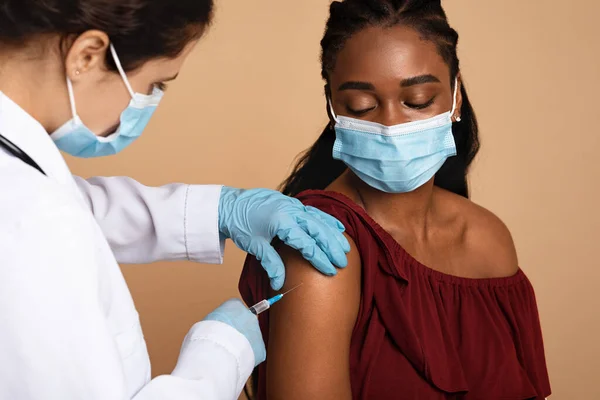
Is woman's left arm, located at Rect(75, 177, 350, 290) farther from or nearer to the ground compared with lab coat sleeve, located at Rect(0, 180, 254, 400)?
nearer to the ground

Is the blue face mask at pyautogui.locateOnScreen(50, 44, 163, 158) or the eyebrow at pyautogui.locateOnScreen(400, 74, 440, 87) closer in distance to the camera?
the blue face mask at pyautogui.locateOnScreen(50, 44, 163, 158)

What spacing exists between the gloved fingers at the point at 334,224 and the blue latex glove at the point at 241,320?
251 mm

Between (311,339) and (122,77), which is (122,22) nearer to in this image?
(122,77)

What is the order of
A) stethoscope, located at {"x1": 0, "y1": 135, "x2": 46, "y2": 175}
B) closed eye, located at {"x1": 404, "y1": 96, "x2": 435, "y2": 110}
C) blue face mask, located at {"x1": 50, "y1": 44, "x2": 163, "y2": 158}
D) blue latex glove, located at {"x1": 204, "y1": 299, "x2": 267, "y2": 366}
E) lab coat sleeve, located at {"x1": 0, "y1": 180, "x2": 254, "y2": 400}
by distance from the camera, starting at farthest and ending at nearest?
1. closed eye, located at {"x1": 404, "y1": 96, "x2": 435, "y2": 110}
2. blue latex glove, located at {"x1": 204, "y1": 299, "x2": 267, "y2": 366}
3. blue face mask, located at {"x1": 50, "y1": 44, "x2": 163, "y2": 158}
4. stethoscope, located at {"x1": 0, "y1": 135, "x2": 46, "y2": 175}
5. lab coat sleeve, located at {"x1": 0, "y1": 180, "x2": 254, "y2": 400}

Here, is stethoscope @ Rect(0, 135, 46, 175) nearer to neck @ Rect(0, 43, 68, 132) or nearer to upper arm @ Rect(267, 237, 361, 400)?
neck @ Rect(0, 43, 68, 132)

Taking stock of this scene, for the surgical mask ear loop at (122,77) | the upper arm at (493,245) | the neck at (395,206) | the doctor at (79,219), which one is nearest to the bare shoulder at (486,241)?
the upper arm at (493,245)

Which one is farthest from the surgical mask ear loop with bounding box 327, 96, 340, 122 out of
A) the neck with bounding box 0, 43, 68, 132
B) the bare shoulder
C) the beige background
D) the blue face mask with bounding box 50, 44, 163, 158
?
Result: the beige background

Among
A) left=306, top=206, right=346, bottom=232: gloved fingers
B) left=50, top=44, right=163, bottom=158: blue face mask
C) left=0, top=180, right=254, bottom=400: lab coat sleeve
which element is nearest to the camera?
left=0, top=180, right=254, bottom=400: lab coat sleeve

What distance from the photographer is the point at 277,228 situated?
1.58 meters

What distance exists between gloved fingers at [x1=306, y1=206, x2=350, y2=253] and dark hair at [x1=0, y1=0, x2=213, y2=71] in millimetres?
520

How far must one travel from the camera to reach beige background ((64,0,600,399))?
9.33ft

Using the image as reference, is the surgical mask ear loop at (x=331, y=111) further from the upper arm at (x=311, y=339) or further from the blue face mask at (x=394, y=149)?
the upper arm at (x=311, y=339)

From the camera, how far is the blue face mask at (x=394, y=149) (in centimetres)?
173

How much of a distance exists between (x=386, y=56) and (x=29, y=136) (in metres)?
0.83
